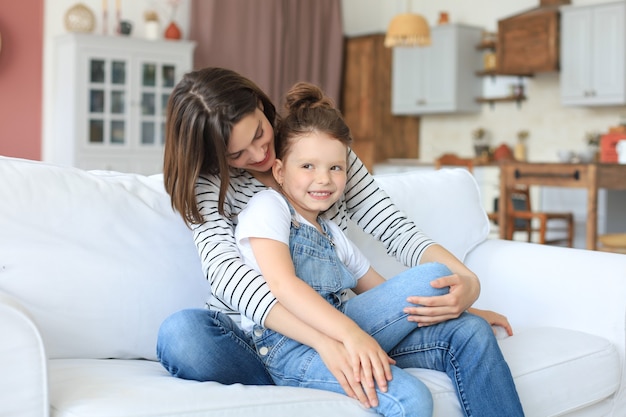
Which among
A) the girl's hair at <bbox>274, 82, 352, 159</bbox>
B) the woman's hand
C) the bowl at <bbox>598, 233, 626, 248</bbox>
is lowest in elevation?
the bowl at <bbox>598, 233, 626, 248</bbox>

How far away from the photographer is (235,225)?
1762 millimetres

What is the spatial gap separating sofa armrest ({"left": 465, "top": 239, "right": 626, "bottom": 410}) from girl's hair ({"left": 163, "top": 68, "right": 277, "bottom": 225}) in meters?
0.87

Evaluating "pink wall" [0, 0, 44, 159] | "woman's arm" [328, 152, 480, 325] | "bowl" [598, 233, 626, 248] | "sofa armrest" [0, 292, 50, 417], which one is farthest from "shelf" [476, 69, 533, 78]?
"sofa armrest" [0, 292, 50, 417]

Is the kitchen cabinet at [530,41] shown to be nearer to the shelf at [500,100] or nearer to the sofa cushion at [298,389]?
the shelf at [500,100]

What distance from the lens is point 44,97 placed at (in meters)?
6.21

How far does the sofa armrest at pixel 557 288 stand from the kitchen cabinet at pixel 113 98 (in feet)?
14.3

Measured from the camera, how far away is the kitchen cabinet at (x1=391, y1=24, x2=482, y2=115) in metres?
6.91

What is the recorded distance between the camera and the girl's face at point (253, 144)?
1679 mm

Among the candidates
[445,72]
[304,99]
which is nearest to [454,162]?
[445,72]

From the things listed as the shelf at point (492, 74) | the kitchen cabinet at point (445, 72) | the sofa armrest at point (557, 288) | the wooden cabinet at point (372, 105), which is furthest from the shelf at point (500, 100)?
the sofa armrest at point (557, 288)

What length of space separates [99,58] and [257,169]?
464cm

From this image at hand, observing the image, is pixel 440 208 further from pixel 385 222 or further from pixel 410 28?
pixel 410 28

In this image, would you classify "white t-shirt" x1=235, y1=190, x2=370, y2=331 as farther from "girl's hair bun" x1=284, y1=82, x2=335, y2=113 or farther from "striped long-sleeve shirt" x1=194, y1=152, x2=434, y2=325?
"girl's hair bun" x1=284, y1=82, x2=335, y2=113

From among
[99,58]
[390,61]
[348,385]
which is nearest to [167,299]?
[348,385]
